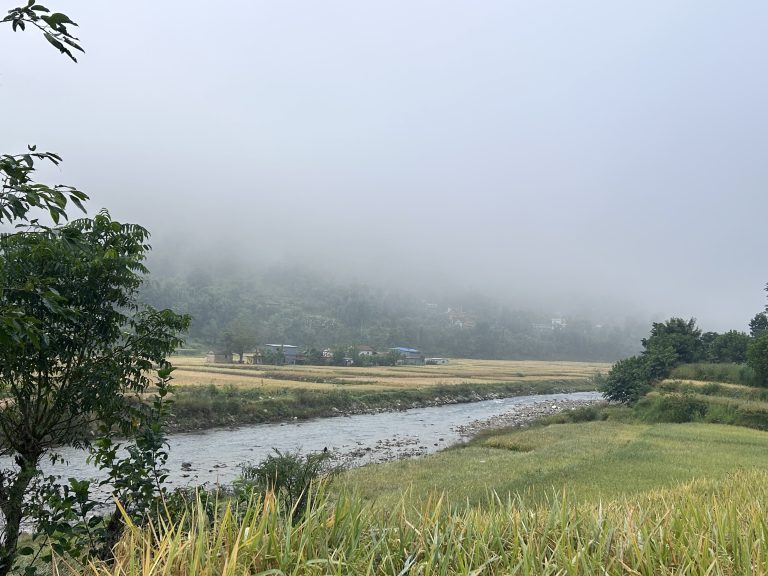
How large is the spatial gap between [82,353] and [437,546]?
4.30 meters

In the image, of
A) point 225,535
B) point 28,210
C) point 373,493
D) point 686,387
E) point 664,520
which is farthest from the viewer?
point 686,387

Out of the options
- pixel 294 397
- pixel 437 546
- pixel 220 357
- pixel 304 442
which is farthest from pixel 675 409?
pixel 220 357

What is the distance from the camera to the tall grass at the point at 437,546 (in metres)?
2.75

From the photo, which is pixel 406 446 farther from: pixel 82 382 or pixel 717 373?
pixel 717 373

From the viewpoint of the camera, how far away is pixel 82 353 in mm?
5645

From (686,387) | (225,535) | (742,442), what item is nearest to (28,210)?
(225,535)

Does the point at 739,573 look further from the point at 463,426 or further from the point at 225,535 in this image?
the point at 463,426

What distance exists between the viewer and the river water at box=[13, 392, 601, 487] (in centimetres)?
2144

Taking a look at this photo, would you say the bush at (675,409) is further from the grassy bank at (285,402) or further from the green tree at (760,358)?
the grassy bank at (285,402)

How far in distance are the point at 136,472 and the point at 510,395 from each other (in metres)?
74.6

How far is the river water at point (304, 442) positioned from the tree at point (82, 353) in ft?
39.7

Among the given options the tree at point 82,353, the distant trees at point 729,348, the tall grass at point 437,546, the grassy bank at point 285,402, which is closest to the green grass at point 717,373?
the distant trees at point 729,348

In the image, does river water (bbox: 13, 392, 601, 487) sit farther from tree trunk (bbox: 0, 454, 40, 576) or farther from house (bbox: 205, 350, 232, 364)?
house (bbox: 205, 350, 232, 364)

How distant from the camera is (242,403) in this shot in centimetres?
4066
